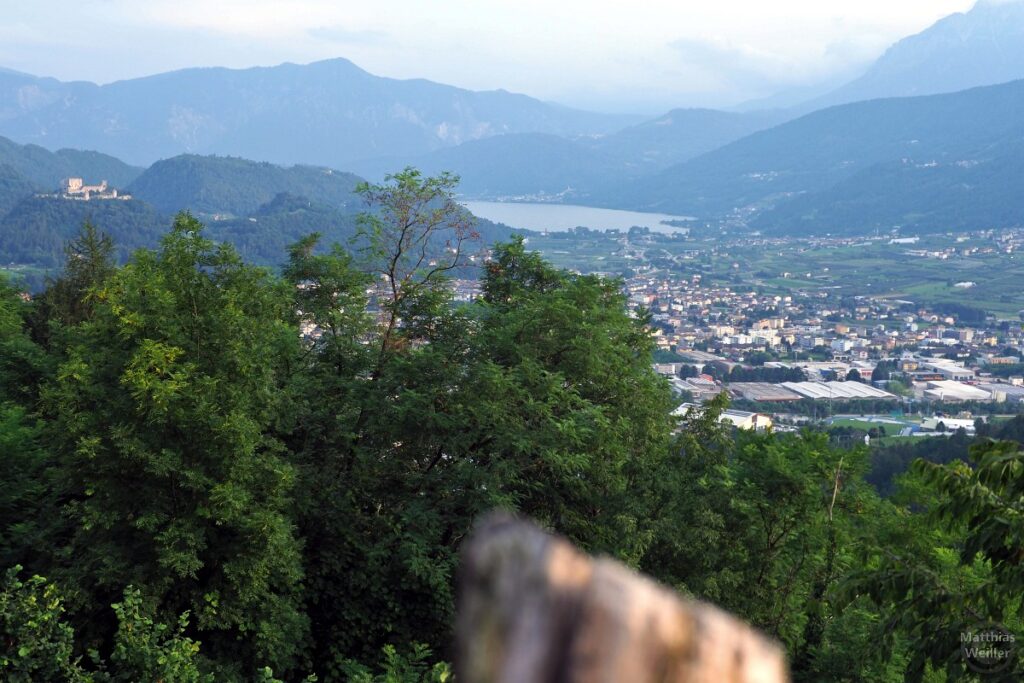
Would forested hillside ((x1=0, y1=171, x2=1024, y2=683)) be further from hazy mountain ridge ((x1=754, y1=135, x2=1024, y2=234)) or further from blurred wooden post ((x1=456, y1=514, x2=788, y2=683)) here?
Result: hazy mountain ridge ((x1=754, y1=135, x2=1024, y2=234))

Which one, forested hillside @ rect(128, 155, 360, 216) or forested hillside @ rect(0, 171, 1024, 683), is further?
forested hillside @ rect(128, 155, 360, 216)

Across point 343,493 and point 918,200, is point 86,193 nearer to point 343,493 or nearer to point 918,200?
point 343,493

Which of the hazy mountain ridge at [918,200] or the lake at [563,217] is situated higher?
the hazy mountain ridge at [918,200]

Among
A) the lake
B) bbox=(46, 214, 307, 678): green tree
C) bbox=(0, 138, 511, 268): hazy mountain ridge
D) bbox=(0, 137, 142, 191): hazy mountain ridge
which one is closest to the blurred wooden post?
bbox=(46, 214, 307, 678): green tree

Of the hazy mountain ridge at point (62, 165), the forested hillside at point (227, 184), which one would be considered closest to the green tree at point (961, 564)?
the forested hillside at point (227, 184)

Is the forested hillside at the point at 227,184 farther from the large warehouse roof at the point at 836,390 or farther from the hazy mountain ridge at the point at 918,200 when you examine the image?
the large warehouse roof at the point at 836,390

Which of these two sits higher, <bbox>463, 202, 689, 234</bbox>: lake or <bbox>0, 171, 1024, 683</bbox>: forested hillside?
<bbox>0, 171, 1024, 683</bbox>: forested hillside
